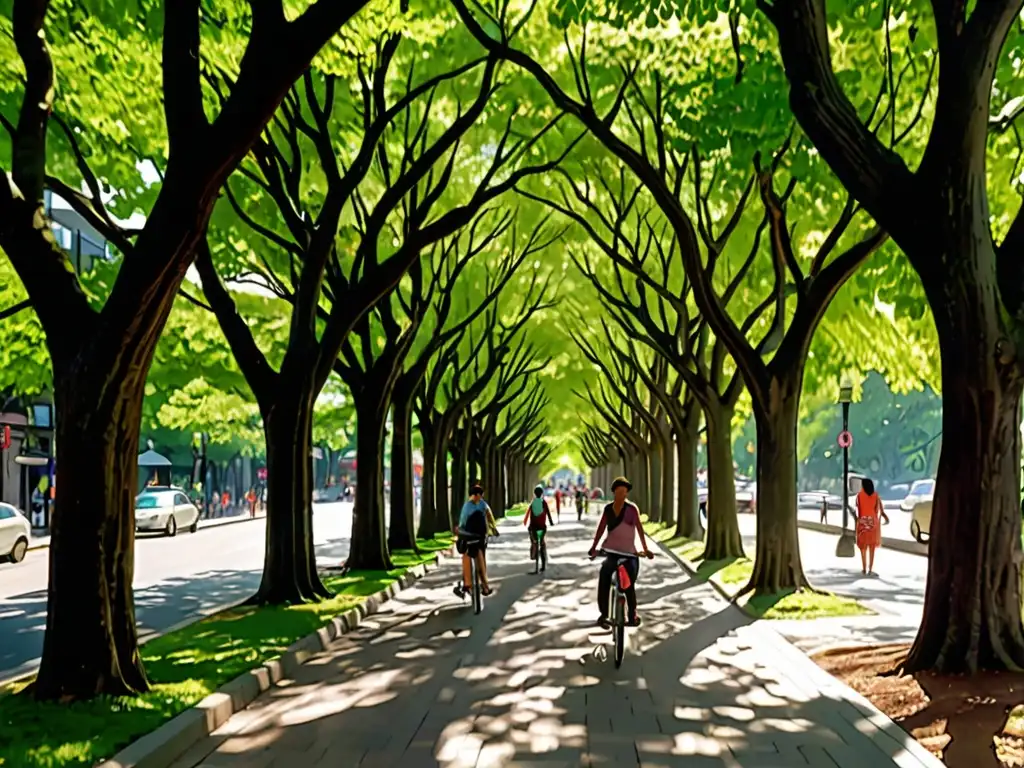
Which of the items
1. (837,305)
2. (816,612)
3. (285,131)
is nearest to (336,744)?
(816,612)

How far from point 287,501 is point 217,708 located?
7618mm

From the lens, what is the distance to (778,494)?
663 inches

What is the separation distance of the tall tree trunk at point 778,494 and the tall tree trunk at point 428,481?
1787cm

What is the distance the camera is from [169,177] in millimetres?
8711

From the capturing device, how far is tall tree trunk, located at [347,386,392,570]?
21203 mm

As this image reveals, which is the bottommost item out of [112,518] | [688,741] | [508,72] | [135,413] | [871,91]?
[688,741]

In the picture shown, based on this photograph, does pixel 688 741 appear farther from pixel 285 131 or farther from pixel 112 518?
pixel 285 131

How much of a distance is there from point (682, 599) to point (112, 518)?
415 inches

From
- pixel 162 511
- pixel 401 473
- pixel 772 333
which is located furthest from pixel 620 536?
pixel 162 511

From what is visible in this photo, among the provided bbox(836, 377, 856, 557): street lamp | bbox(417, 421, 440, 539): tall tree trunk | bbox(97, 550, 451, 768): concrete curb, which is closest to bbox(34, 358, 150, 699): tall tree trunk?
bbox(97, 550, 451, 768): concrete curb

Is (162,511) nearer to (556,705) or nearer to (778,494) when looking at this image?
(778,494)

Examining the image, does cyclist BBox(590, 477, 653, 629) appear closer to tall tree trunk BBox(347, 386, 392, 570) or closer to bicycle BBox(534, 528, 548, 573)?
tall tree trunk BBox(347, 386, 392, 570)

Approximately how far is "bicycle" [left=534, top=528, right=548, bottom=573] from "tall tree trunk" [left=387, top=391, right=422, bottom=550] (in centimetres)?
370

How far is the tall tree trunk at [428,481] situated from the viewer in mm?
34156
